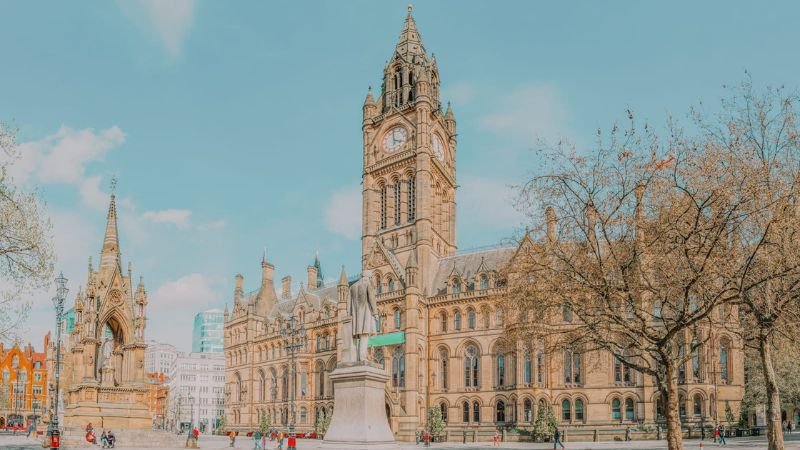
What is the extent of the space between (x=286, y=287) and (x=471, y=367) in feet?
130

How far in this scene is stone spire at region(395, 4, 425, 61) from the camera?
261 feet

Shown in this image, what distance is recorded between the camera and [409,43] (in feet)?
263

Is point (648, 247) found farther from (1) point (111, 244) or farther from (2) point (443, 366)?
(2) point (443, 366)

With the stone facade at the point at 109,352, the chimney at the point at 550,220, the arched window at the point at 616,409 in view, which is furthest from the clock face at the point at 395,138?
the chimney at the point at 550,220

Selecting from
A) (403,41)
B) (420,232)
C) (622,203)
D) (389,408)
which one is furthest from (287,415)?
(622,203)

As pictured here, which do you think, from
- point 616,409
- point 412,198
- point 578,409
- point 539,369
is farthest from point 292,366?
point 412,198

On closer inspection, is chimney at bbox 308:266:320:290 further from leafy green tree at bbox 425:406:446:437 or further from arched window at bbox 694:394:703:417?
arched window at bbox 694:394:703:417

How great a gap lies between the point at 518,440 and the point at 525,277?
1304 inches

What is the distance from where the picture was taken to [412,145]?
242 ft

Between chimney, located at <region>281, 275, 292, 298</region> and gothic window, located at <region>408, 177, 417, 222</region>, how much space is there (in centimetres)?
3003

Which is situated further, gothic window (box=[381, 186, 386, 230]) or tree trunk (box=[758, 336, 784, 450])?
gothic window (box=[381, 186, 386, 230])

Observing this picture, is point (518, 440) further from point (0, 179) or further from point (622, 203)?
point (0, 179)

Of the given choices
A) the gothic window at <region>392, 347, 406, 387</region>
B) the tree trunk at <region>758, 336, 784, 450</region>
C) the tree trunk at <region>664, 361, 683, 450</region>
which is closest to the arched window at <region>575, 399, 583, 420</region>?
the gothic window at <region>392, 347, 406, 387</region>

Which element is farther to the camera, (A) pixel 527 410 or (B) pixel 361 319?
(A) pixel 527 410
